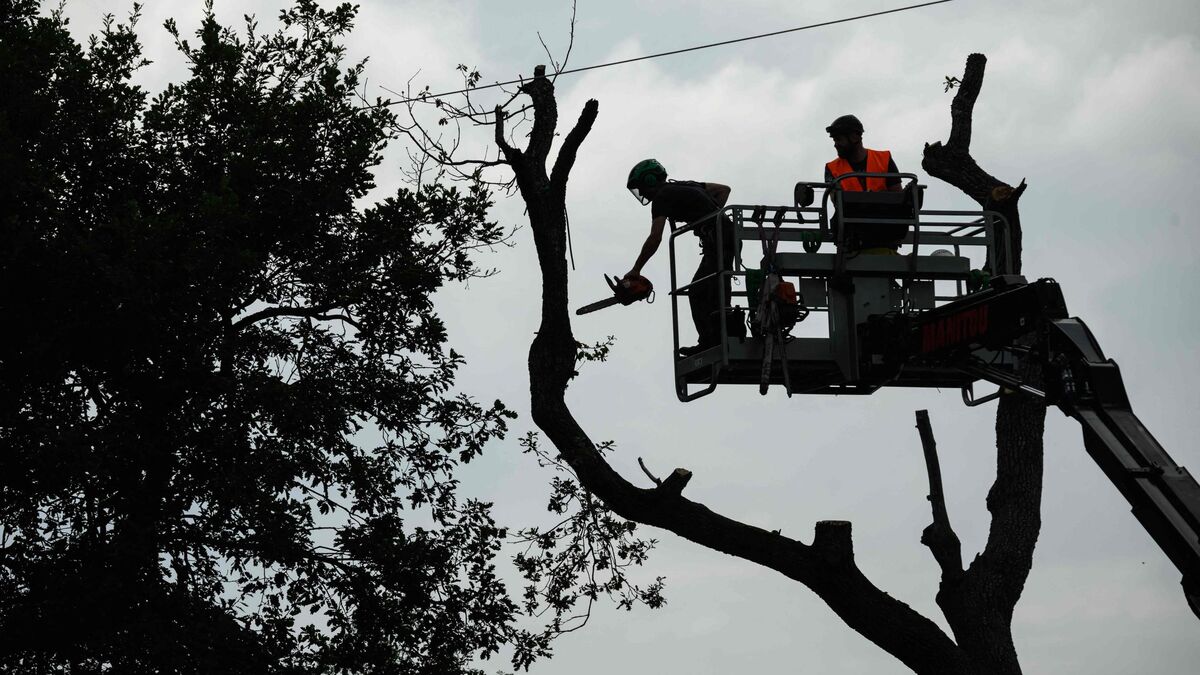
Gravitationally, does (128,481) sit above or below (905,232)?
below

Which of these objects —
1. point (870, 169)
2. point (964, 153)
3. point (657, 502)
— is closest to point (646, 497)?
point (657, 502)

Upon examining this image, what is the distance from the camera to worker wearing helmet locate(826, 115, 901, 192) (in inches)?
451

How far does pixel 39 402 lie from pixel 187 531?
1512mm

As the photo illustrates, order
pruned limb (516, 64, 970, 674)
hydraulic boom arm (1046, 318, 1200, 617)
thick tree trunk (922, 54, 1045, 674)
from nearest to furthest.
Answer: hydraulic boom arm (1046, 318, 1200, 617)
pruned limb (516, 64, 970, 674)
thick tree trunk (922, 54, 1045, 674)

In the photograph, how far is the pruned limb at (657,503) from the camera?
11.7 meters

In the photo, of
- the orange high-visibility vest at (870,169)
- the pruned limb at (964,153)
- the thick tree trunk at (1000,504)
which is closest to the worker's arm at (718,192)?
the orange high-visibility vest at (870,169)

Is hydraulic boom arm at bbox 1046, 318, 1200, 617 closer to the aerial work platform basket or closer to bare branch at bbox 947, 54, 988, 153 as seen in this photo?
the aerial work platform basket

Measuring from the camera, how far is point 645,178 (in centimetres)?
1159

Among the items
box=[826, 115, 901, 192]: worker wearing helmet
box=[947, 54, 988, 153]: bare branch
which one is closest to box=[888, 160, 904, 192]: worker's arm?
box=[826, 115, 901, 192]: worker wearing helmet

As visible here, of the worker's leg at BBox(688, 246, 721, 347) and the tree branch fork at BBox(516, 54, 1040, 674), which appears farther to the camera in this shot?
the tree branch fork at BBox(516, 54, 1040, 674)

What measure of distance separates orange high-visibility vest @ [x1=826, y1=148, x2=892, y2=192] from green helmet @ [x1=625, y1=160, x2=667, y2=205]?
1.21 metres

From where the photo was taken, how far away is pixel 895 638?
40.0 feet

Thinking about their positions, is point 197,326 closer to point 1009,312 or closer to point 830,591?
point 830,591

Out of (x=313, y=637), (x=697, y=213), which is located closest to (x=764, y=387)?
(x=697, y=213)
